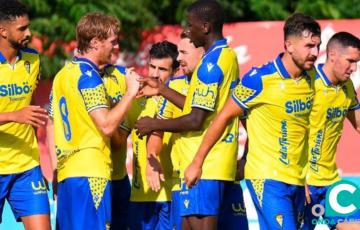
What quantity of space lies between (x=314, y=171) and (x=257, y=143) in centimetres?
140

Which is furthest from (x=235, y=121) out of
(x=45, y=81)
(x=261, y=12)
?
(x=261, y=12)

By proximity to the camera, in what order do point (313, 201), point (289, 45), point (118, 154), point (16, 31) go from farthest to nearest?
1. point (313, 201)
2. point (118, 154)
3. point (16, 31)
4. point (289, 45)

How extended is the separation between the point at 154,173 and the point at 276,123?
1.24 meters

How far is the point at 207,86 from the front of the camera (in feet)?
25.2

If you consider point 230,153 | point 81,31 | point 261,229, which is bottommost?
point 261,229

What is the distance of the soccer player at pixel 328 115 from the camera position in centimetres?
889

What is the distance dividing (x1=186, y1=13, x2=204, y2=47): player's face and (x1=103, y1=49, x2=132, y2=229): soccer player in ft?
2.29

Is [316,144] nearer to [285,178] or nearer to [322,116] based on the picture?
[322,116]

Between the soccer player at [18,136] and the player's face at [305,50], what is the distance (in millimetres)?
2135

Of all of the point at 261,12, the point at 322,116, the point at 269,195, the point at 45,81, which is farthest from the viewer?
the point at 261,12

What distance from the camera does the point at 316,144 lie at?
889cm

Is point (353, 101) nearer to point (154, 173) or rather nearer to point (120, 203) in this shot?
point (154, 173)

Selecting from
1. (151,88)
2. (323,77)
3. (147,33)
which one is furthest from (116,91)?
(147,33)

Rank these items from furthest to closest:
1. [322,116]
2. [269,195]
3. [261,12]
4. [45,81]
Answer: [261,12]
[45,81]
[322,116]
[269,195]
